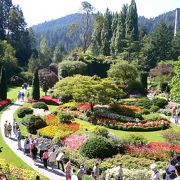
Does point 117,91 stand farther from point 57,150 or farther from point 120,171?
point 120,171

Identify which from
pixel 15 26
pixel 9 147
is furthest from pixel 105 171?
pixel 15 26

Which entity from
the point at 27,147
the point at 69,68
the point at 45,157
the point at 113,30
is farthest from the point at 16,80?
the point at 45,157

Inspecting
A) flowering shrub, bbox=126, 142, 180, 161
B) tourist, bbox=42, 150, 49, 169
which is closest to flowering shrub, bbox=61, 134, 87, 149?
flowering shrub, bbox=126, 142, 180, 161

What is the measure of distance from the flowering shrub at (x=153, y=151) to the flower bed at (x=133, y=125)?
7357 mm

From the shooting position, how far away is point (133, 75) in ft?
173

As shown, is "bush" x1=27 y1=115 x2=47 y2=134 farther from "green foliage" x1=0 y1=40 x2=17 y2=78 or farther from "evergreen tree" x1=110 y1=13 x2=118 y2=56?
"evergreen tree" x1=110 y1=13 x2=118 y2=56

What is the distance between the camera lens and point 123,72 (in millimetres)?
52469

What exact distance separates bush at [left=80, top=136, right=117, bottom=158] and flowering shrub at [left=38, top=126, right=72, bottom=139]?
11.1 ft

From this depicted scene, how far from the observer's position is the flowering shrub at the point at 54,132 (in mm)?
26133

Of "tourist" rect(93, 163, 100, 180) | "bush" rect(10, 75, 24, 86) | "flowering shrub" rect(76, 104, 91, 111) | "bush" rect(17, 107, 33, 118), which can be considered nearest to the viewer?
"tourist" rect(93, 163, 100, 180)

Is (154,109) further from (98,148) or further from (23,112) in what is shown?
(98,148)

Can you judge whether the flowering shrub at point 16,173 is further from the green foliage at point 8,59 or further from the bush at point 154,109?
the green foliage at point 8,59

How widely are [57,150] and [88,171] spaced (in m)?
3.32

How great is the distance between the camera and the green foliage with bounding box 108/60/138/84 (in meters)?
52.1
